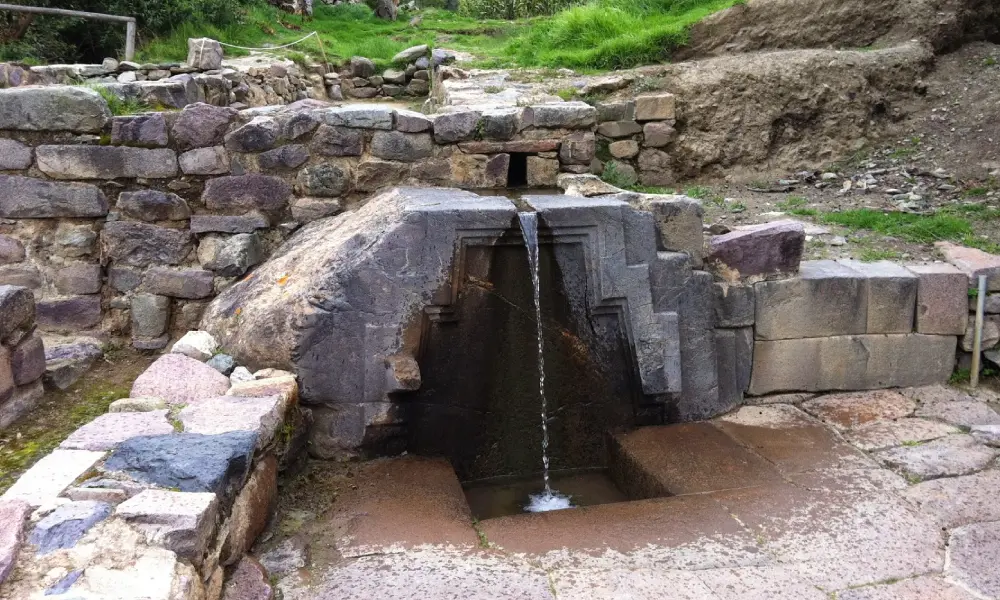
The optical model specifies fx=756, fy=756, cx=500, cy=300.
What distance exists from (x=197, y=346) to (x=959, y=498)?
357 centimetres

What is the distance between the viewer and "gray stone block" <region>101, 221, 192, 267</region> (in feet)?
15.1

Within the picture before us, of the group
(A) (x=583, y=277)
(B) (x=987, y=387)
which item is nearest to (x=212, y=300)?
(A) (x=583, y=277)

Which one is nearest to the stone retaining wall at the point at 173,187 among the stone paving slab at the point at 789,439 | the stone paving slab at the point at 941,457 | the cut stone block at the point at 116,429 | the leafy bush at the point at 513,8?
the cut stone block at the point at 116,429

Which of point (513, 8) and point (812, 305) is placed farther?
point (513, 8)

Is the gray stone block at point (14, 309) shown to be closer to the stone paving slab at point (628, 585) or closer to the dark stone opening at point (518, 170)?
the stone paving slab at point (628, 585)

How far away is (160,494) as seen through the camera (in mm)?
2398

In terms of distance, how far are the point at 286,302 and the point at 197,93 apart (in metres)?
5.01

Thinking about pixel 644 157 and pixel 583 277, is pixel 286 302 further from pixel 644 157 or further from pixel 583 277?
pixel 644 157

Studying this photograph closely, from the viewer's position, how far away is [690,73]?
7.18 meters

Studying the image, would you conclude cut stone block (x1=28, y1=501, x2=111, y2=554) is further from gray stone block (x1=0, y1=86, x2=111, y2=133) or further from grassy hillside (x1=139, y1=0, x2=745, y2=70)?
grassy hillside (x1=139, y1=0, x2=745, y2=70)

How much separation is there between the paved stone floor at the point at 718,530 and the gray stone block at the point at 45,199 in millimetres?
2477

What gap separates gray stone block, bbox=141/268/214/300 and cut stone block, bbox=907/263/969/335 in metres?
4.23

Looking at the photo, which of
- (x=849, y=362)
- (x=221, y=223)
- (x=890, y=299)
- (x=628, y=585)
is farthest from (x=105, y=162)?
(x=890, y=299)

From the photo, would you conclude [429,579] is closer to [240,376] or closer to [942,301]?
[240,376]
